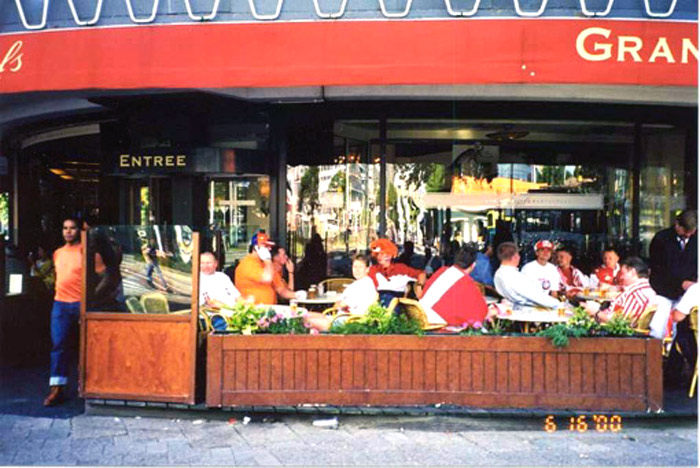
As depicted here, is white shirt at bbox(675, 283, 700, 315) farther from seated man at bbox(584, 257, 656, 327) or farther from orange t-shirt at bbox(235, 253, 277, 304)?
orange t-shirt at bbox(235, 253, 277, 304)

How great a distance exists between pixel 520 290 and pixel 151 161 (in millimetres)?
5448

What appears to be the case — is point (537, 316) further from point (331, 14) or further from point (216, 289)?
point (331, 14)

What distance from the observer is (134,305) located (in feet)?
23.6

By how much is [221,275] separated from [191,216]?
361cm

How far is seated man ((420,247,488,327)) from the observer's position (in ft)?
24.4

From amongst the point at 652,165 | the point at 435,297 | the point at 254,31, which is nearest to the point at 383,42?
the point at 254,31

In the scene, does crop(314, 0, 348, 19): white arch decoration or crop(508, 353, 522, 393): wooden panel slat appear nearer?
crop(508, 353, 522, 393): wooden panel slat

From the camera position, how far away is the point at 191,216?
1197cm

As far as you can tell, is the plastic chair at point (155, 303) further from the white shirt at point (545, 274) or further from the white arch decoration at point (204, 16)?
the white shirt at point (545, 274)

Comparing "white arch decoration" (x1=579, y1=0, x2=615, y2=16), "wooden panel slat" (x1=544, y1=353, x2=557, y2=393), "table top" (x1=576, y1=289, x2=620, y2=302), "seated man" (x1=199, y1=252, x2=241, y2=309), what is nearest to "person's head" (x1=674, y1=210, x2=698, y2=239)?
"table top" (x1=576, y1=289, x2=620, y2=302)

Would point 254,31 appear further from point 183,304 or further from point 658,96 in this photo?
point 658,96

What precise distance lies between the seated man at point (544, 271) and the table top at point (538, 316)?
1448 millimetres

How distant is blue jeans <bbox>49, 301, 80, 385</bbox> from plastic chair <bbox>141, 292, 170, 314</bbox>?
954mm

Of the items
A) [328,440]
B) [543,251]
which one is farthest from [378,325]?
[543,251]
